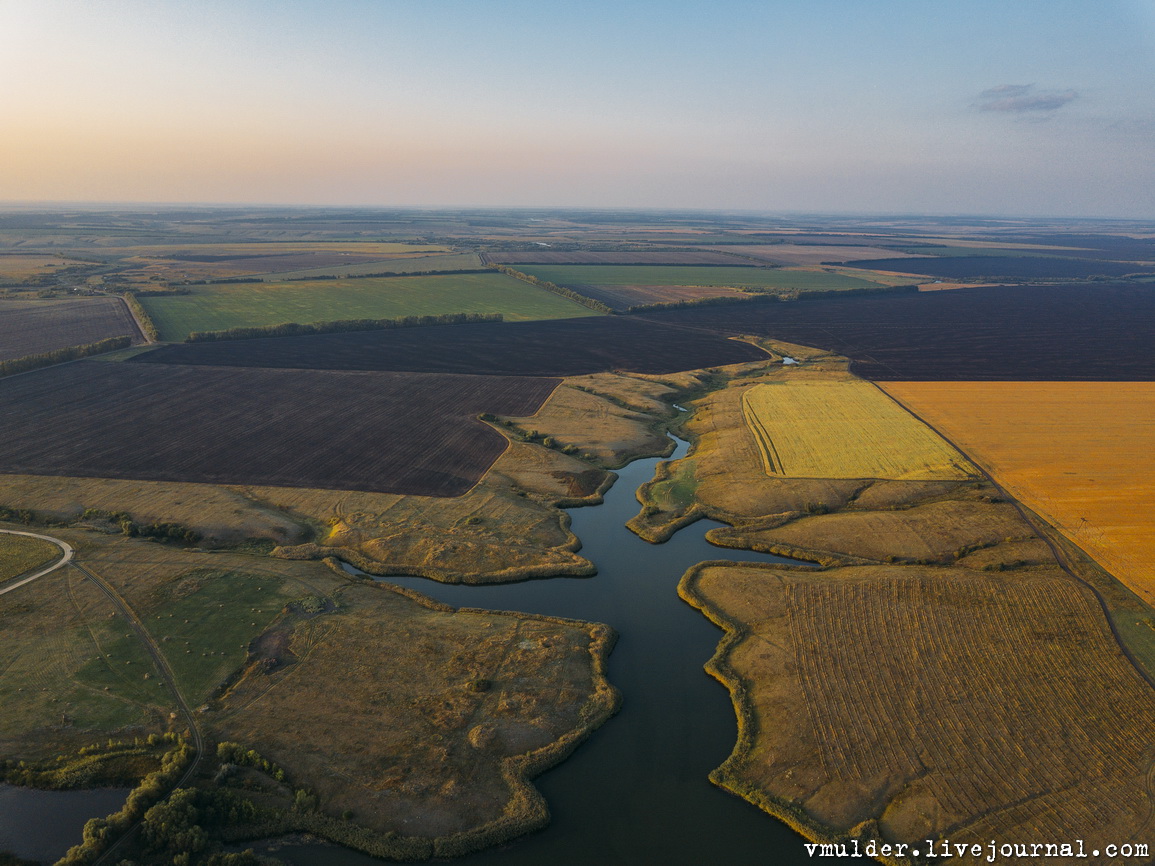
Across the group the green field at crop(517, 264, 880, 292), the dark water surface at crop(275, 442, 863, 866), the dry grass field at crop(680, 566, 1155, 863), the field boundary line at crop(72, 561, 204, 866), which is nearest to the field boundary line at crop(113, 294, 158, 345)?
the field boundary line at crop(72, 561, 204, 866)

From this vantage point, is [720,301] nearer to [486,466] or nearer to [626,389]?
[626,389]

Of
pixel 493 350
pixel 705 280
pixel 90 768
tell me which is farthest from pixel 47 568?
pixel 705 280

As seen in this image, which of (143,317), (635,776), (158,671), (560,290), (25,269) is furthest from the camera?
(25,269)

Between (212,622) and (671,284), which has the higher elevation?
(671,284)

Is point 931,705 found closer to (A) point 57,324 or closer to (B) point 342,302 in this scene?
(B) point 342,302

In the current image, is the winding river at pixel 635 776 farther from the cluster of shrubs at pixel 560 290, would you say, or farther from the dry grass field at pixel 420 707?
the cluster of shrubs at pixel 560 290

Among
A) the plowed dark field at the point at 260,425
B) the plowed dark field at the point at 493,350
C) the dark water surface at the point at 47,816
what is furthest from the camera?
the plowed dark field at the point at 493,350

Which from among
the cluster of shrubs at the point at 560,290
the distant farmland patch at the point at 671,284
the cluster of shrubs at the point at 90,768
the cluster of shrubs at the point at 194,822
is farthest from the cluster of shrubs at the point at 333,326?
the cluster of shrubs at the point at 194,822
